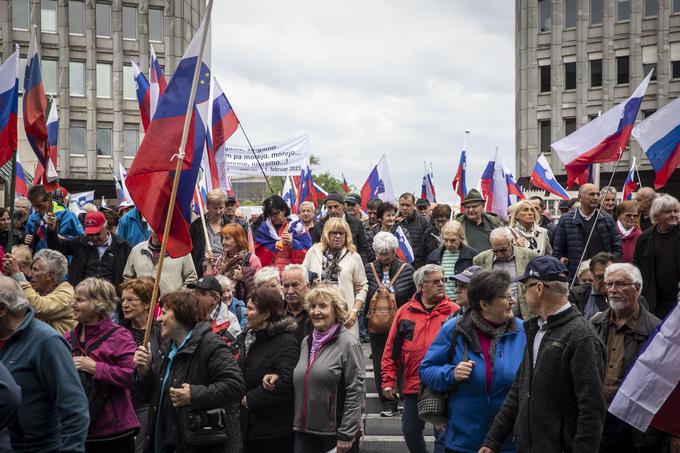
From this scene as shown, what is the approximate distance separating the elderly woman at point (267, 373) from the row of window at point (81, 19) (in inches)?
1866

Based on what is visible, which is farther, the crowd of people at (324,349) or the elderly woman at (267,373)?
the elderly woman at (267,373)

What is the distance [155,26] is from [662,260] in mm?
47433

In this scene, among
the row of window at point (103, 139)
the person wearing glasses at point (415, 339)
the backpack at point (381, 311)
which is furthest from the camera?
the row of window at point (103, 139)

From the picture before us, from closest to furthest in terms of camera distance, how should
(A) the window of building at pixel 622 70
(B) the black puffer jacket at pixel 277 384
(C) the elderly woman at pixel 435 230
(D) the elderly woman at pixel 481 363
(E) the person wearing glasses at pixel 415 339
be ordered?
(D) the elderly woman at pixel 481 363, (B) the black puffer jacket at pixel 277 384, (E) the person wearing glasses at pixel 415 339, (C) the elderly woman at pixel 435 230, (A) the window of building at pixel 622 70

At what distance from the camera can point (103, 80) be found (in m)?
51.7

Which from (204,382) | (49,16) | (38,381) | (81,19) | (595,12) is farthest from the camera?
(81,19)

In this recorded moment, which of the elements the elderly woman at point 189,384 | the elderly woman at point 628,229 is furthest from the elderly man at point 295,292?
the elderly woman at point 628,229

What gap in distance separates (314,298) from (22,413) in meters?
2.57

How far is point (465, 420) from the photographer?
588 cm

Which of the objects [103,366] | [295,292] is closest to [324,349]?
[295,292]

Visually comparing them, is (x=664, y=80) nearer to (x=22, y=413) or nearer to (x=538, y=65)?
(x=538, y=65)

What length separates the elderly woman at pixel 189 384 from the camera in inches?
230

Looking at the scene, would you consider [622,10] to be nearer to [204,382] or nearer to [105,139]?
[105,139]

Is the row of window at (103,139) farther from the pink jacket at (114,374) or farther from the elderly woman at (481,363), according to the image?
the elderly woman at (481,363)
